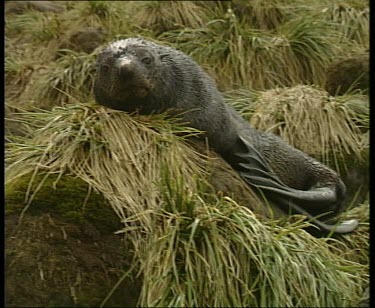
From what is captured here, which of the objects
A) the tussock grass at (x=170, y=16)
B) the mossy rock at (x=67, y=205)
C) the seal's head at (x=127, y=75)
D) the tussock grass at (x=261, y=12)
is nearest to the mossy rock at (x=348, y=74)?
the tussock grass at (x=261, y=12)

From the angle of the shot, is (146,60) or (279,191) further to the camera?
(279,191)

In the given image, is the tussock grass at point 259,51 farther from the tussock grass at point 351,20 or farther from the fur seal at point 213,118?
the fur seal at point 213,118

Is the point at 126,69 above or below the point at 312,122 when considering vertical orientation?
above

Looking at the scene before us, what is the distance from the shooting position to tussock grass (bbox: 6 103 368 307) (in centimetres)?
359

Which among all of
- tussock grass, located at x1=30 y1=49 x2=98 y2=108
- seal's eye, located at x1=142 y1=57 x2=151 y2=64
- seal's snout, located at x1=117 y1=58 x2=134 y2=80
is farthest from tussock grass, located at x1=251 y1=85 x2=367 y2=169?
seal's snout, located at x1=117 y1=58 x2=134 y2=80

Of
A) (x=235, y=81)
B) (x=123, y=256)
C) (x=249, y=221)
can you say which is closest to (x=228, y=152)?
(x=249, y=221)

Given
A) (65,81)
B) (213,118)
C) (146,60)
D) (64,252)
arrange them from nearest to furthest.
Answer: (64,252) → (146,60) → (213,118) → (65,81)

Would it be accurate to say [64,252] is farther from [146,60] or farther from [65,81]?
[65,81]

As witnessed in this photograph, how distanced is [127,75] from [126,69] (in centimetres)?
3

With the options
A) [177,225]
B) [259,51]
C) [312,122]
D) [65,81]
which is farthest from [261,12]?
[177,225]

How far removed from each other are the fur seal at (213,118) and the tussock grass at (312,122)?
Answer: 110 centimetres

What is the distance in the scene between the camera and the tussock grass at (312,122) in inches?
233

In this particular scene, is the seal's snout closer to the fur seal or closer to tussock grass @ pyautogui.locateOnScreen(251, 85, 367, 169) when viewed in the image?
the fur seal

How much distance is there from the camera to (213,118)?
13.9 ft
